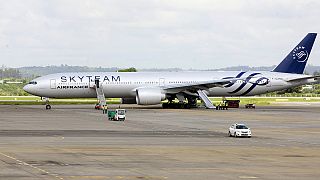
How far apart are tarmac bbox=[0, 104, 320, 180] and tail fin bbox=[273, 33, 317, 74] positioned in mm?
35887

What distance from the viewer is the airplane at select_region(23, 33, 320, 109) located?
105 meters

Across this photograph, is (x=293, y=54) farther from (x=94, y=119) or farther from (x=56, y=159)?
(x=56, y=159)

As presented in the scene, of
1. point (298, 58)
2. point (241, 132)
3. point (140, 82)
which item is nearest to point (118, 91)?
point (140, 82)

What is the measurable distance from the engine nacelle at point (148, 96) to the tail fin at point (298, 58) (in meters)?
20.8

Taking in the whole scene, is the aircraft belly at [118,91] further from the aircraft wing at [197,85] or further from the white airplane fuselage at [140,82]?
the aircraft wing at [197,85]

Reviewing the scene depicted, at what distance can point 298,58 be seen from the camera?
114438 millimetres

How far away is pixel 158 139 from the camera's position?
5506 cm

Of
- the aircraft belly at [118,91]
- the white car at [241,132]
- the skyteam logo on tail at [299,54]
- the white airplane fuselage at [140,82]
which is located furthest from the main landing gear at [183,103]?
the white car at [241,132]

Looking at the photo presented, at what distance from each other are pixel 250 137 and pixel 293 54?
58551 millimetres

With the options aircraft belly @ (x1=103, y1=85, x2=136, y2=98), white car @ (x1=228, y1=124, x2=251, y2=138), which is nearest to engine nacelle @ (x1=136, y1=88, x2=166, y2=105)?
aircraft belly @ (x1=103, y1=85, x2=136, y2=98)

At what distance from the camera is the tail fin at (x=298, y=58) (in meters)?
114

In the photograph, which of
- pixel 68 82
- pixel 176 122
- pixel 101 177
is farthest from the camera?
pixel 68 82

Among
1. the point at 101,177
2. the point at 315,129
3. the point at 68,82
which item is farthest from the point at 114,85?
the point at 101,177

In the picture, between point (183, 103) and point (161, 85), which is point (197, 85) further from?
point (161, 85)
